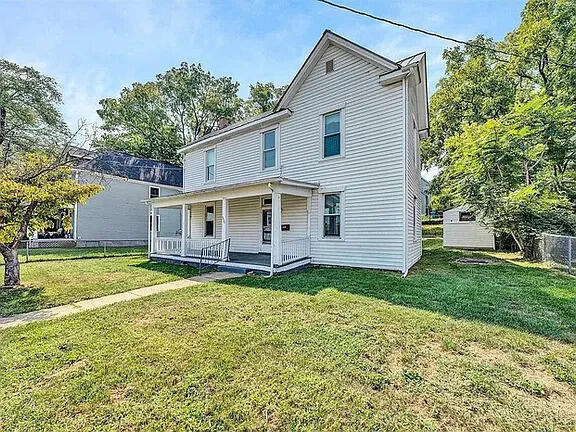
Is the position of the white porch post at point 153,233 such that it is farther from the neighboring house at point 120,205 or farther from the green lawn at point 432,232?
the green lawn at point 432,232

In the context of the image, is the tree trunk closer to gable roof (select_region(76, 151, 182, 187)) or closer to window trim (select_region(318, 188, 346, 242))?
window trim (select_region(318, 188, 346, 242))

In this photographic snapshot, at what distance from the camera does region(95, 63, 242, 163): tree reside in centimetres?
3042

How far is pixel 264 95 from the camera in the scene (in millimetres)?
31969

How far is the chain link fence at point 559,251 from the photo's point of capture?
9445 mm

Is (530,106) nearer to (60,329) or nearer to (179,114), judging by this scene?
(60,329)

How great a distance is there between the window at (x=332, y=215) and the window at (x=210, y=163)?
725cm

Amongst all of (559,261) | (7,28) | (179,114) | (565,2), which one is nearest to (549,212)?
(559,261)

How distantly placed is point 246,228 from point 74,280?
6.63 m

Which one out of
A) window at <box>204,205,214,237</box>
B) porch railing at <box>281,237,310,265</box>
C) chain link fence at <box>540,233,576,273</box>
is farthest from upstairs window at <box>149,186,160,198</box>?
chain link fence at <box>540,233,576,273</box>

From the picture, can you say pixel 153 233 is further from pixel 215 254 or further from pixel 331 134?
pixel 331 134

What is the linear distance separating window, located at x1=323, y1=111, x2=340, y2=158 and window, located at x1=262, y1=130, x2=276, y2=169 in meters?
2.59

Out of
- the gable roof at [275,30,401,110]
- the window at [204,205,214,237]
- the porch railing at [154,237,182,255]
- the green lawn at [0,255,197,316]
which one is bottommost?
the green lawn at [0,255,197,316]

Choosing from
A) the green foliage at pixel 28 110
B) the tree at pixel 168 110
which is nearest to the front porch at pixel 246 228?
the green foliage at pixel 28 110

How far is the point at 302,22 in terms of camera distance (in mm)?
7633
